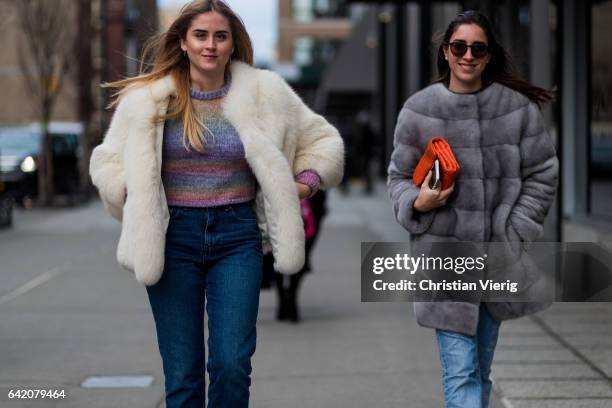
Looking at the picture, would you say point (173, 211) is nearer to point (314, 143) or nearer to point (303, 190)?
point (303, 190)

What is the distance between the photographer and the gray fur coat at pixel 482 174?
3982mm

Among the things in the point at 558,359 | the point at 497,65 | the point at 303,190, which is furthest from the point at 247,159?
the point at 558,359

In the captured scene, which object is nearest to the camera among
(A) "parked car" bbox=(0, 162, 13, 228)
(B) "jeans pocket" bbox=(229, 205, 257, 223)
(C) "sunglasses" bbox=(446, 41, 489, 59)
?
(B) "jeans pocket" bbox=(229, 205, 257, 223)


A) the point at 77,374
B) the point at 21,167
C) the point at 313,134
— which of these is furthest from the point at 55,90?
the point at 313,134

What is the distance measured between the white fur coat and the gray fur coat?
1.18 feet

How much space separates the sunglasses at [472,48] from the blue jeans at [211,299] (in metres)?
0.95

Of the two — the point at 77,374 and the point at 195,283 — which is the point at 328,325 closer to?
the point at 77,374

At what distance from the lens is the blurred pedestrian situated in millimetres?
3822

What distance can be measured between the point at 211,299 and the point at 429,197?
0.85 meters

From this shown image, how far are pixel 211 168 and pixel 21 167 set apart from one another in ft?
70.5

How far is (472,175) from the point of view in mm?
3982

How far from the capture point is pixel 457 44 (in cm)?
403

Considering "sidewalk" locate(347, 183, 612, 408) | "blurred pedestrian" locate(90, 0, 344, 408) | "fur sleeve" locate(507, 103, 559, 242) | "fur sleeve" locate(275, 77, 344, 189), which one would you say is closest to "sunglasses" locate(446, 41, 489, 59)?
"fur sleeve" locate(507, 103, 559, 242)

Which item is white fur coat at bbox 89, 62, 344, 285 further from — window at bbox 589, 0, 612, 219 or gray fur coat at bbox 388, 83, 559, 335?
window at bbox 589, 0, 612, 219
